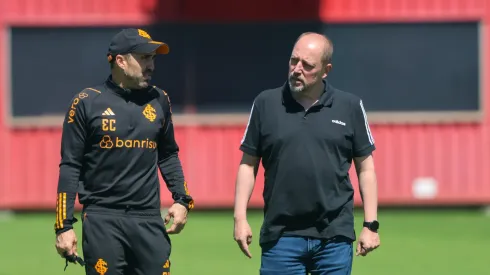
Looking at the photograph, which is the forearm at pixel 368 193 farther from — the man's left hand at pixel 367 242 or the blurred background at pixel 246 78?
the blurred background at pixel 246 78

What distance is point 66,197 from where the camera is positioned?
686cm

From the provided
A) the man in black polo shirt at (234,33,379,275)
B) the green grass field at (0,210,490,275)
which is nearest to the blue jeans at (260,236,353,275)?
the man in black polo shirt at (234,33,379,275)

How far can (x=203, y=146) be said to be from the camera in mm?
18594

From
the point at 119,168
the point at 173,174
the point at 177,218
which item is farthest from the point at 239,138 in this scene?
the point at 119,168

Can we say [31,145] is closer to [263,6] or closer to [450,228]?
[263,6]

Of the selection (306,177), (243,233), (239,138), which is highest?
(306,177)

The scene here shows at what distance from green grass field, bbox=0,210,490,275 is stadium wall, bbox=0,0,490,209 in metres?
0.32

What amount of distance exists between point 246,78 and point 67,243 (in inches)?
470

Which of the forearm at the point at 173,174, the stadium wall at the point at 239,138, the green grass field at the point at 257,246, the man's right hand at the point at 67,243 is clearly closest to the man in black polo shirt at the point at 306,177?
the forearm at the point at 173,174

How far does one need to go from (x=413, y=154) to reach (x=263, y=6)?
3.20 meters

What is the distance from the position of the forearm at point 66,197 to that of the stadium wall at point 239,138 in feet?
37.7

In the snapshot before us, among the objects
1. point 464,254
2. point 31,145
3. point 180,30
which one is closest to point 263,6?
point 180,30

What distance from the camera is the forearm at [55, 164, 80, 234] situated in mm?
6785

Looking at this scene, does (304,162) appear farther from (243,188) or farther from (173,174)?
(173,174)
